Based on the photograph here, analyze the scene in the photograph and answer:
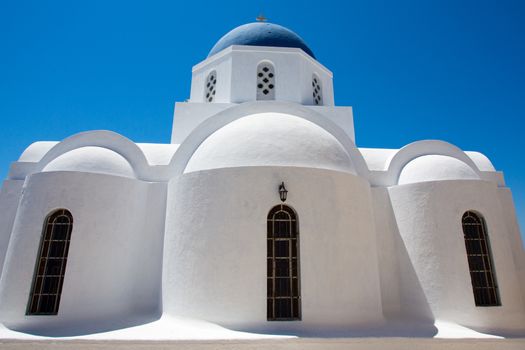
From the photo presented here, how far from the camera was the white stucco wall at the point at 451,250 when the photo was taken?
22.9ft

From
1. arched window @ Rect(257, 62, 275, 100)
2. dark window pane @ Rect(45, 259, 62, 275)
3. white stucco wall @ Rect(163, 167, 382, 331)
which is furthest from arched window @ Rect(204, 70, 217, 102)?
dark window pane @ Rect(45, 259, 62, 275)

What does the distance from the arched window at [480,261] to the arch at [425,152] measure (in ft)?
6.06

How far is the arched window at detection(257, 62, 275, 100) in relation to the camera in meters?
11.3

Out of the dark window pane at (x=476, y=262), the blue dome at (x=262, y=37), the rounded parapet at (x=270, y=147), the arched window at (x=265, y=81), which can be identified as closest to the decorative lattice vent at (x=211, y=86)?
the blue dome at (x=262, y=37)

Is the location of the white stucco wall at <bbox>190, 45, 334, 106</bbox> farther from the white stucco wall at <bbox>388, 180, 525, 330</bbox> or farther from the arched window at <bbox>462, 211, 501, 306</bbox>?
the arched window at <bbox>462, 211, 501, 306</bbox>

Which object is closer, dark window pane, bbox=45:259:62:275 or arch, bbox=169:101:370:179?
dark window pane, bbox=45:259:62:275

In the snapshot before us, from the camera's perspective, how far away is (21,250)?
22.3ft

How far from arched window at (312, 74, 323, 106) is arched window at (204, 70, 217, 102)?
3.54 m

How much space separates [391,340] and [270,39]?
10024 millimetres

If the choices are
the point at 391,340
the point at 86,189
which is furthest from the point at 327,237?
the point at 86,189

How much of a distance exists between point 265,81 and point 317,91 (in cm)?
204

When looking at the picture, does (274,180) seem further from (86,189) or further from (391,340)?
(86,189)

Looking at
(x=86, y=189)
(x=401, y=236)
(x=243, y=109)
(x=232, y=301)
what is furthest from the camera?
(x=243, y=109)

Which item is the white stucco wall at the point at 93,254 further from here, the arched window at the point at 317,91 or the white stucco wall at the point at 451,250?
the arched window at the point at 317,91
